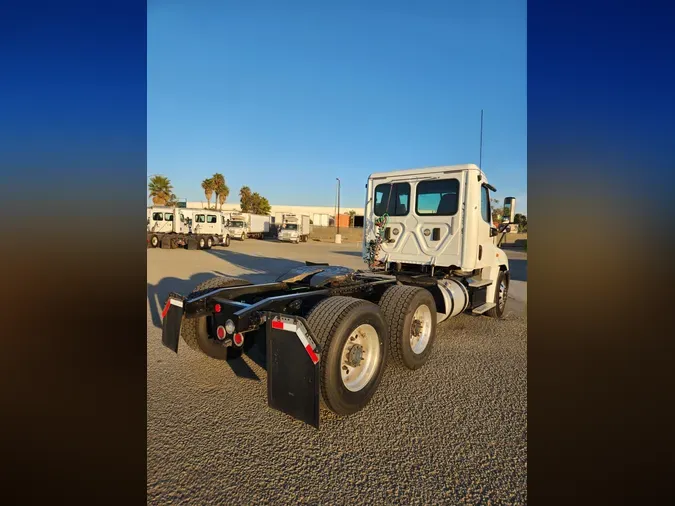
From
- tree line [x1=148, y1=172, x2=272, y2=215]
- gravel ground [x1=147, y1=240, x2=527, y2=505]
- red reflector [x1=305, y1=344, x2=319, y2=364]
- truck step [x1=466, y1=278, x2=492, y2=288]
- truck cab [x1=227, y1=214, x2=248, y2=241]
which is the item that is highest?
tree line [x1=148, y1=172, x2=272, y2=215]

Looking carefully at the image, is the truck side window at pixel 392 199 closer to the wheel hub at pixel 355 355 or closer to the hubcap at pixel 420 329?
the hubcap at pixel 420 329

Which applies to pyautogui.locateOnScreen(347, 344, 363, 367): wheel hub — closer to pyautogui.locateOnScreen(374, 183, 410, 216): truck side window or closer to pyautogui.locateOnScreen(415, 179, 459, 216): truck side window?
pyautogui.locateOnScreen(415, 179, 459, 216): truck side window

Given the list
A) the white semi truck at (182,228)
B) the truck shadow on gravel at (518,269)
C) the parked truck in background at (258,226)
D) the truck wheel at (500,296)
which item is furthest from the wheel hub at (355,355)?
the parked truck in background at (258,226)

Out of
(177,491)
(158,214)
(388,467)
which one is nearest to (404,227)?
(388,467)

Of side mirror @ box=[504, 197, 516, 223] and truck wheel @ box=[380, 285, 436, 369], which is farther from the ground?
side mirror @ box=[504, 197, 516, 223]

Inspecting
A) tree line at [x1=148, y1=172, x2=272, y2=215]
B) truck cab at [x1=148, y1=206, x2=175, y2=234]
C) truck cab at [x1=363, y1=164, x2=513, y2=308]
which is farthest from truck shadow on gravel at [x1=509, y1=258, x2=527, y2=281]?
tree line at [x1=148, y1=172, x2=272, y2=215]

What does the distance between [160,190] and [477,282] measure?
5264cm

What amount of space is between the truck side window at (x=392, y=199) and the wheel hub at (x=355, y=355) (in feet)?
10.9

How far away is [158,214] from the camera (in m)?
25.7

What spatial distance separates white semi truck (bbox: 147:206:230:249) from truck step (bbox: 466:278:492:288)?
22.4 metres

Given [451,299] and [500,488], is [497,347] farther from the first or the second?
[500,488]

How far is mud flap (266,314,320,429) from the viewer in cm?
275
